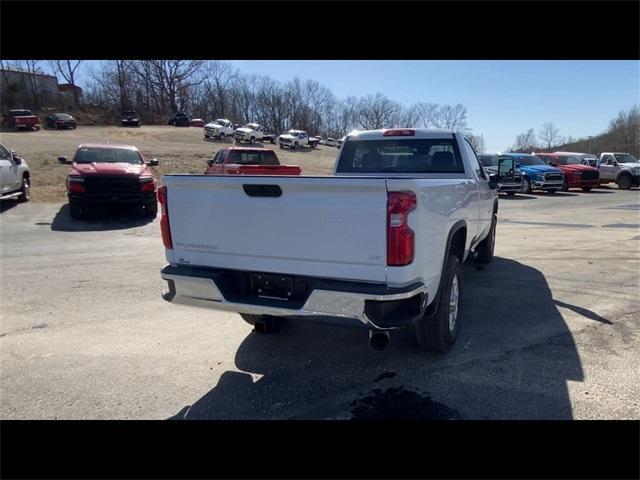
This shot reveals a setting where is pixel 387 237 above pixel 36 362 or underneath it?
above

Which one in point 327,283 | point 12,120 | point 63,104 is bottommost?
point 327,283

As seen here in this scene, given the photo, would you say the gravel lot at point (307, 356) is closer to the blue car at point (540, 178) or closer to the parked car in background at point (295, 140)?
the blue car at point (540, 178)

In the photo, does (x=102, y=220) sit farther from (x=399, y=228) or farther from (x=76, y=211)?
(x=399, y=228)

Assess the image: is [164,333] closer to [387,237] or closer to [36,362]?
[36,362]

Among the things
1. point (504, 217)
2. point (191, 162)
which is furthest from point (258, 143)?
point (504, 217)

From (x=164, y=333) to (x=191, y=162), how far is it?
82.2ft

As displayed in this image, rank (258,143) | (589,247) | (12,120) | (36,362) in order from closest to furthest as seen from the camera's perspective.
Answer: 1. (36,362)
2. (589,247)
3. (12,120)
4. (258,143)

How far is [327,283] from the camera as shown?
116 inches

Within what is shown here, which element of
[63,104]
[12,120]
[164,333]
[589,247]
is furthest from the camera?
[63,104]

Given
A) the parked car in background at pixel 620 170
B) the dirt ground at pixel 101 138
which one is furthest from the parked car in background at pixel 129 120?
the parked car in background at pixel 620 170

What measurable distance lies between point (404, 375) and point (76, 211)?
10627 millimetres

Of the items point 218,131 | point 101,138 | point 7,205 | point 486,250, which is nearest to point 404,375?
point 486,250

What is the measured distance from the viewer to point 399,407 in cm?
301

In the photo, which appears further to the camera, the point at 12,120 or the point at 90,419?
the point at 12,120
